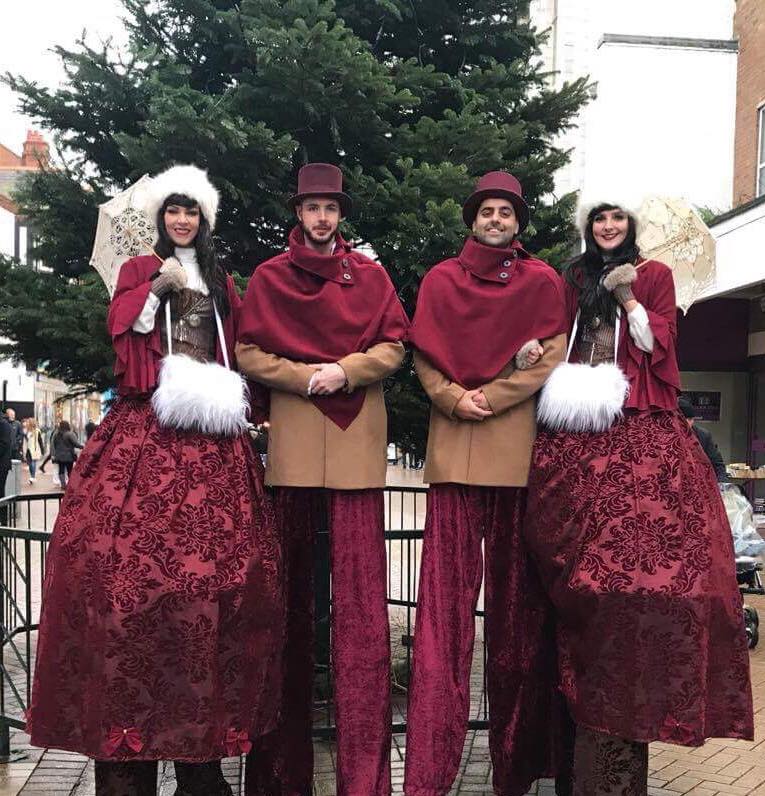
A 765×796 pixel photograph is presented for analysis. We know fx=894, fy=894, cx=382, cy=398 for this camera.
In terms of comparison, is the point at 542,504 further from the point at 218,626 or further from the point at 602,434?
the point at 218,626

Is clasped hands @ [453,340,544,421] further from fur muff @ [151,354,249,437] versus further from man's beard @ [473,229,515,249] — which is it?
fur muff @ [151,354,249,437]

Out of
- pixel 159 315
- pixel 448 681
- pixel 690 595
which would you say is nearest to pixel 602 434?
pixel 690 595

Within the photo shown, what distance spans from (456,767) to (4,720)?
214cm

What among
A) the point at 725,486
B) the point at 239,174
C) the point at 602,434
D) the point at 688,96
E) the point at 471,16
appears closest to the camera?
the point at 602,434

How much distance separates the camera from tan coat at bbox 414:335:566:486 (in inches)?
129

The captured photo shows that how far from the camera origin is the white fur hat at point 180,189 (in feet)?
10.9

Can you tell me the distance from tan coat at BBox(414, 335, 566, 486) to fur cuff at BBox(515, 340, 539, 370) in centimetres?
2

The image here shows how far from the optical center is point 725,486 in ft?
21.3

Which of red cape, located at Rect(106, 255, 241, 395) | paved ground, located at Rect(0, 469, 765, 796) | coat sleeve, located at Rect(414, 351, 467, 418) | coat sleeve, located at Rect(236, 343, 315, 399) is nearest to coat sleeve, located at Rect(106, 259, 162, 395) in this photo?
red cape, located at Rect(106, 255, 241, 395)

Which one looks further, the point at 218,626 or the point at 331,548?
the point at 331,548

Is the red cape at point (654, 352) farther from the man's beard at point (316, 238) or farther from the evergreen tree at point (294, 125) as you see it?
the evergreen tree at point (294, 125)

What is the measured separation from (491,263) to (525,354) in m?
0.37

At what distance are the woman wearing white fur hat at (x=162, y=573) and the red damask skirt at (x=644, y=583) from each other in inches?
41.6

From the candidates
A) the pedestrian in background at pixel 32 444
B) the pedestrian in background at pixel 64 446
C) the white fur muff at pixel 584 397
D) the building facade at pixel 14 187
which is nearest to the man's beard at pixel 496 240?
the white fur muff at pixel 584 397
